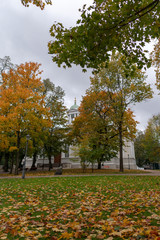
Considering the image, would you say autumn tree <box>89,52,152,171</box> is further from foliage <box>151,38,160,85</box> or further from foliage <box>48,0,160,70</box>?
foliage <box>48,0,160,70</box>

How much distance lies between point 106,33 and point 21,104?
14.2 meters

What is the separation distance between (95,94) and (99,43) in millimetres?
19678

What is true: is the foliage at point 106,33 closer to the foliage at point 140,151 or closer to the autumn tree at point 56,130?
the autumn tree at point 56,130

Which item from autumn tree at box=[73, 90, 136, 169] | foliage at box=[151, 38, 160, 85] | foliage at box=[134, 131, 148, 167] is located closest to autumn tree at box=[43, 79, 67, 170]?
autumn tree at box=[73, 90, 136, 169]

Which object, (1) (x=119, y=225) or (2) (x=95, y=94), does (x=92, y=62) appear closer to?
(1) (x=119, y=225)

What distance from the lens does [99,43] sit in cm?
507

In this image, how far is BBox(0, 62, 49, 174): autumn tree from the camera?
17016mm

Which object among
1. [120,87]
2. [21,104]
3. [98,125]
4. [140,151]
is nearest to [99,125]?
[98,125]

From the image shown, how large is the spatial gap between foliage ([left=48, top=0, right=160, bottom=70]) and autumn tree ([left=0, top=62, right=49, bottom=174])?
42.5ft

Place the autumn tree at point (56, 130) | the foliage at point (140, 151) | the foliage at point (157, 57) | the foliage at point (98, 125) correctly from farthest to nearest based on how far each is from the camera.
A: 1. the foliage at point (140, 151)
2. the autumn tree at point (56, 130)
3. the foliage at point (98, 125)
4. the foliage at point (157, 57)

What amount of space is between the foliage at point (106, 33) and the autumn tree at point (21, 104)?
12955 millimetres

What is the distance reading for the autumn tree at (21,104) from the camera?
55.8 ft

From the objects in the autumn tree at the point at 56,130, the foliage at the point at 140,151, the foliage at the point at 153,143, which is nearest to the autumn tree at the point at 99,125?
the autumn tree at the point at 56,130

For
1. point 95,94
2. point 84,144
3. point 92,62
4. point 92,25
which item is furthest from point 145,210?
point 95,94
